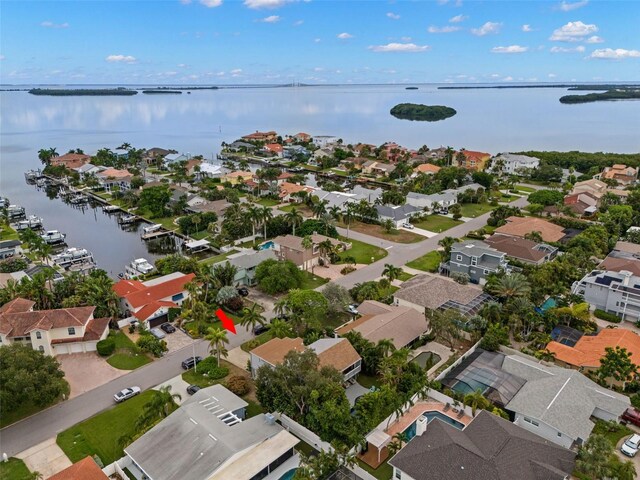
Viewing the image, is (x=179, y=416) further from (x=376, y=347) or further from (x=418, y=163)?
(x=418, y=163)

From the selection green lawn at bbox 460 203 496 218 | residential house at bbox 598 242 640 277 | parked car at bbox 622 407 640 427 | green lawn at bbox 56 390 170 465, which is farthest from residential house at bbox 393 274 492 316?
green lawn at bbox 460 203 496 218

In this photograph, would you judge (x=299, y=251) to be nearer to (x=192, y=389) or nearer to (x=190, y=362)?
(x=190, y=362)

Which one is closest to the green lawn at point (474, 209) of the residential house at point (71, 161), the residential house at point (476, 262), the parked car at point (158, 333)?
the residential house at point (476, 262)

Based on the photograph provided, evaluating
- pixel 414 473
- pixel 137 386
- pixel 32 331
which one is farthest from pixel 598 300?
pixel 32 331

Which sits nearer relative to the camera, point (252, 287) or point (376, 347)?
point (376, 347)

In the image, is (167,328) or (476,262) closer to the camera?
(167,328)

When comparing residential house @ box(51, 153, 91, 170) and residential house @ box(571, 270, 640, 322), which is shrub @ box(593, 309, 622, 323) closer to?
residential house @ box(571, 270, 640, 322)

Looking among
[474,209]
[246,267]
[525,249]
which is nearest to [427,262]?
[525,249]
